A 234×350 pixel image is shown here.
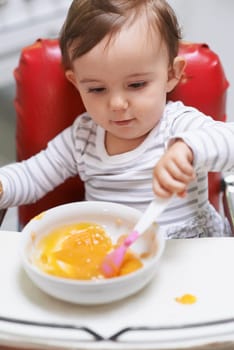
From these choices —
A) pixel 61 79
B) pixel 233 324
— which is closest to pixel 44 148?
pixel 61 79

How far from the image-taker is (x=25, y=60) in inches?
45.9

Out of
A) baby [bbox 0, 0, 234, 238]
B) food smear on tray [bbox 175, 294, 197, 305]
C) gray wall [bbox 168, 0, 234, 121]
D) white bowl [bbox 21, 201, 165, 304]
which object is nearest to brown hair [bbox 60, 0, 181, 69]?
baby [bbox 0, 0, 234, 238]

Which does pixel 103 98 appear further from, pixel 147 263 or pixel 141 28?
pixel 147 263

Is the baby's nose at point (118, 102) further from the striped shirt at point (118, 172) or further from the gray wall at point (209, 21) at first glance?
the gray wall at point (209, 21)

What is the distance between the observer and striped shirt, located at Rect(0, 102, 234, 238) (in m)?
1.04

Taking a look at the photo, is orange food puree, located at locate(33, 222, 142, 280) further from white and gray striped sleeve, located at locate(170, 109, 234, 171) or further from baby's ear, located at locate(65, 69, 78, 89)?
baby's ear, located at locate(65, 69, 78, 89)

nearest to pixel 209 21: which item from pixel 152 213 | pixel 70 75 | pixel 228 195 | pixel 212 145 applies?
pixel 228 195

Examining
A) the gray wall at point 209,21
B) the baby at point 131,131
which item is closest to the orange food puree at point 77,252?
the baby at point 131,131

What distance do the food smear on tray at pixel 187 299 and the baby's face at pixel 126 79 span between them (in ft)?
1.00

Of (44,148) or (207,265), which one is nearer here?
(207,265)

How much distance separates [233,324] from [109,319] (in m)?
0.15

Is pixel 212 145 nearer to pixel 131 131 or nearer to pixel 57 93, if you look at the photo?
pixel 131 131

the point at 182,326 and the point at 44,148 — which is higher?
the point at 44,148

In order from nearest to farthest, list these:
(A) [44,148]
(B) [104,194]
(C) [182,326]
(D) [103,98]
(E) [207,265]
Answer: (C) [182,326] < (E) [207,265] < (D) [103,98] < (B) [104,194] < (A) [44,148]
